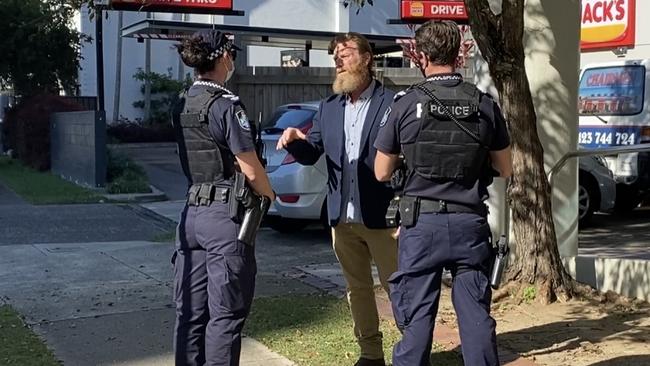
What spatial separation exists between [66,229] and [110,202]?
300cm

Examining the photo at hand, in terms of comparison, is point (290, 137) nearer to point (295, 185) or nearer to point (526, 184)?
point (526, 184)

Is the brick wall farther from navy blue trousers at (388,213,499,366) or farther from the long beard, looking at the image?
navy blue trousers at (388,213,499,366)

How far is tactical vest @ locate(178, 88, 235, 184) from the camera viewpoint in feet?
13.8

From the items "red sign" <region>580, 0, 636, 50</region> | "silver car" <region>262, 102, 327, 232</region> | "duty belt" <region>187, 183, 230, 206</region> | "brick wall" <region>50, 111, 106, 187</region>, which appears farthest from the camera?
"red sign" <region>580, 0, 636, 50</region>

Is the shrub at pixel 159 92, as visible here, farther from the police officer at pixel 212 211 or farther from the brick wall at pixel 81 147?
the police officer at pixel 212 211

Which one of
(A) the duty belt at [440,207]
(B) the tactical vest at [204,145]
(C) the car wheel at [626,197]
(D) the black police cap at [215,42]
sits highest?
(D) the black police cap at [215,42]

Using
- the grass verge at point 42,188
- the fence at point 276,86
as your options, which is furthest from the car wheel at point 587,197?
the grass verge at point 42,188

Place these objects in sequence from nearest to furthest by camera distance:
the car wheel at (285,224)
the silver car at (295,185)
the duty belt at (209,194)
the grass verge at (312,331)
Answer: the duty belt at (209,194), the grass verge at (312,331), the silver car at (295,185), the car wheel at (285,224)

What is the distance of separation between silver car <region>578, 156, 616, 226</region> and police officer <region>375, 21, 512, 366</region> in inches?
275

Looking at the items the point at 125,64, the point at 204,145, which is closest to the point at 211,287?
the point at 204,145

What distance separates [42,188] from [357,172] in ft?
40.1

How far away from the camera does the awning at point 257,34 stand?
18703 millimetres

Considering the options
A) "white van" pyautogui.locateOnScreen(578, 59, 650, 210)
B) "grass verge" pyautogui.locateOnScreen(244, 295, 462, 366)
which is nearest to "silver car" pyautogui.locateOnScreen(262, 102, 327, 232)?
"grass verge" pyautogui.locateOnScreen(244, 295, 462, 366)

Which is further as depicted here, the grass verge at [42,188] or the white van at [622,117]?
the grass verge at [42,188]
